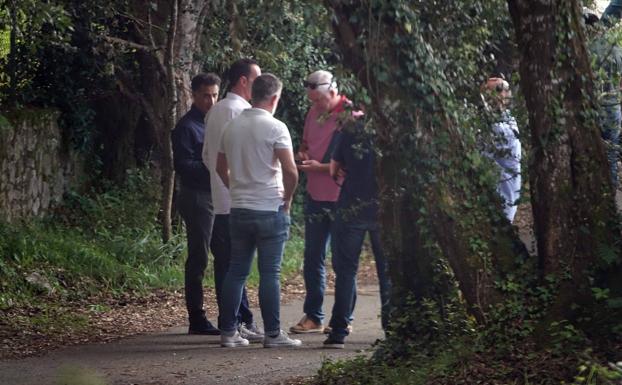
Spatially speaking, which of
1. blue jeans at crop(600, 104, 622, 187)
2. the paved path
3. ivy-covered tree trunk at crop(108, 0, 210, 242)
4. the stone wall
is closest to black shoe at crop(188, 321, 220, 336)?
the paved path

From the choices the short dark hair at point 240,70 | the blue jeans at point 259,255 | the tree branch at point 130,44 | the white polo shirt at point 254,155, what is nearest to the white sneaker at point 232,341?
the blue jeans at point 259,255

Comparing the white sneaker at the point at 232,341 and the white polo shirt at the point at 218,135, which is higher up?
the white polo shirt at the point at 218,135

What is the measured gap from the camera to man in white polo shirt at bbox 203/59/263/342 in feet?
30.3

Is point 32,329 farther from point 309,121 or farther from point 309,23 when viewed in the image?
point 309,23

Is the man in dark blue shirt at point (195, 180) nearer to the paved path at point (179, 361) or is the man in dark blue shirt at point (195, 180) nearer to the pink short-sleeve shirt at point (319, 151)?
the paved path at point (179, 361)

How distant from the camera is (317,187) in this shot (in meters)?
9.84

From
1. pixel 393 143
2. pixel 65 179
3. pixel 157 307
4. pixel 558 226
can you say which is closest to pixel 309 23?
pixel 393 143

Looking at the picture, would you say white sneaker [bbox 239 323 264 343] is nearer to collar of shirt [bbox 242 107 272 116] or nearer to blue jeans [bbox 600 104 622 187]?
collar of shirt [bbox 242 107 272 116]

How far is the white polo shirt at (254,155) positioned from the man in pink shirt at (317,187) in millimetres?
874

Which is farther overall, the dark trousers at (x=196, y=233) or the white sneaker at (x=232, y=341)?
the dark trousers at (x=196, y=233)

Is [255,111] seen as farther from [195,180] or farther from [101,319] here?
[101,319]

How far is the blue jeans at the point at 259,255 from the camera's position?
28.9ft

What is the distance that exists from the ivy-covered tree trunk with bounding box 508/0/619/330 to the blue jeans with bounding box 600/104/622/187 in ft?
0.60

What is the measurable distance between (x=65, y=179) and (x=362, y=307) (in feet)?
15.6
